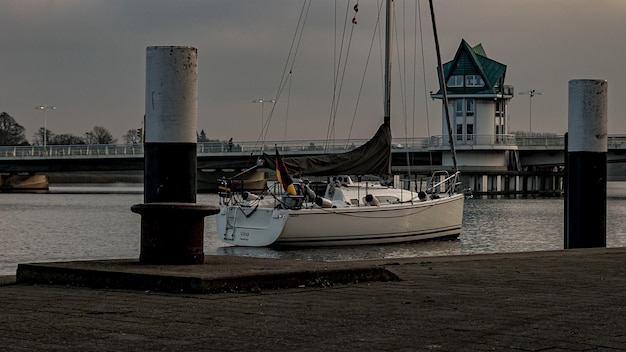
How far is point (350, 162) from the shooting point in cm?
3791

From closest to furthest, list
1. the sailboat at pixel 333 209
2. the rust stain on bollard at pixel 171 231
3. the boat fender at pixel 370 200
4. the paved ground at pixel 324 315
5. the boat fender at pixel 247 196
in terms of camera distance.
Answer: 1. the paved ground at pixel 324 315
2. the rust stain on bollard at pixel 171 231
3. the sailboat at pixel 333 209
4. the boat fender at pixel 370 200
5. the boat fender at pixel 247 196

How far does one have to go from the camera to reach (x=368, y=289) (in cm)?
1100

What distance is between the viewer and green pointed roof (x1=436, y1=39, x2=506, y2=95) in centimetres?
13650

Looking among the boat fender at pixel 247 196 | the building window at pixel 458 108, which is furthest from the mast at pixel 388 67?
the building window at pixel 458 108

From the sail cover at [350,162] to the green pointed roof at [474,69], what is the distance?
98.8 meters

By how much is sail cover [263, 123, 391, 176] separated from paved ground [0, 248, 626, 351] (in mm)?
24945

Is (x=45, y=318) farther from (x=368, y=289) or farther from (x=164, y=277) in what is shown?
(x=368, y=289)

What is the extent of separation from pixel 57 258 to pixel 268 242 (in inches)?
255

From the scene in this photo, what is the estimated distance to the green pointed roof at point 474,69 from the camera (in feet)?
448

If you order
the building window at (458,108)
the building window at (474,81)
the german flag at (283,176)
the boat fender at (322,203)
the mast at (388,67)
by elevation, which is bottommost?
the boat fender at (322,203)

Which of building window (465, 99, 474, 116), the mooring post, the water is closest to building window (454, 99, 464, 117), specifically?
building window (465, 99, 474, 116)

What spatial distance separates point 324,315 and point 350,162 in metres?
29.1

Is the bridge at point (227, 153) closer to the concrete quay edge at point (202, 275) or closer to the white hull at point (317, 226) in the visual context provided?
the white hull at point (317, 226)

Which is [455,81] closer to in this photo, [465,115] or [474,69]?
[474,69]
